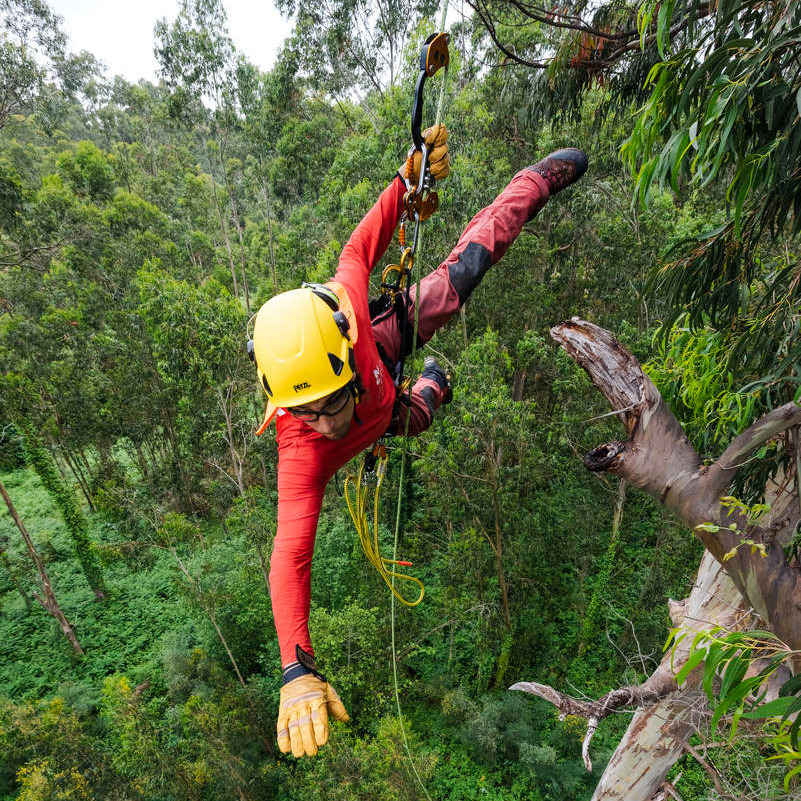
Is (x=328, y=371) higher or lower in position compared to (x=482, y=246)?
lower

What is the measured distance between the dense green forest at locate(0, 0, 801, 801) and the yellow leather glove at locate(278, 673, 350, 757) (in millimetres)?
573

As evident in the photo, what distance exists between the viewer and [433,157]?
93.6 inches

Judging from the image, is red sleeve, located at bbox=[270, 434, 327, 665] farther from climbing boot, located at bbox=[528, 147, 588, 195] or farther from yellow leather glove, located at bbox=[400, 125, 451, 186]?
climbing boot, located at bbox=[528, 147, 588, 195]

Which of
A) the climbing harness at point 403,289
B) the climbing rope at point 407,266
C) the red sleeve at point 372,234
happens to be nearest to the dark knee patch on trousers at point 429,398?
the climbing harness at point 403,289

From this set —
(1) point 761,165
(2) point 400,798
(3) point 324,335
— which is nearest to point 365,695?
(2) point 400,798

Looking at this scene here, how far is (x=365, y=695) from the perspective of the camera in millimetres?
6152

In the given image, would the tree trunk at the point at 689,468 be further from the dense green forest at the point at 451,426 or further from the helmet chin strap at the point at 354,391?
the helmet chin strap at the point at 354,391

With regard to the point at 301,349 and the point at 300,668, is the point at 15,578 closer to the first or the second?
the point at 300,668

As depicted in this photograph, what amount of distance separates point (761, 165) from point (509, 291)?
5756 millimetres

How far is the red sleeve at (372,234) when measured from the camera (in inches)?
99.6

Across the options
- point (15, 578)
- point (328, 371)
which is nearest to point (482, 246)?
point (328, 371)

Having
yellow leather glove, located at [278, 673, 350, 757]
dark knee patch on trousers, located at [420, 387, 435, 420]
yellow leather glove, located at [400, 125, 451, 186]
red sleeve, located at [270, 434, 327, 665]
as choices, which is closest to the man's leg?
dark knee patch on trousers, located at [420, 387, 435, 420]

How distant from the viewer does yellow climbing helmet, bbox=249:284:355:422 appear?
1902 mm

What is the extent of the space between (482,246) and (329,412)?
1.52 metres
